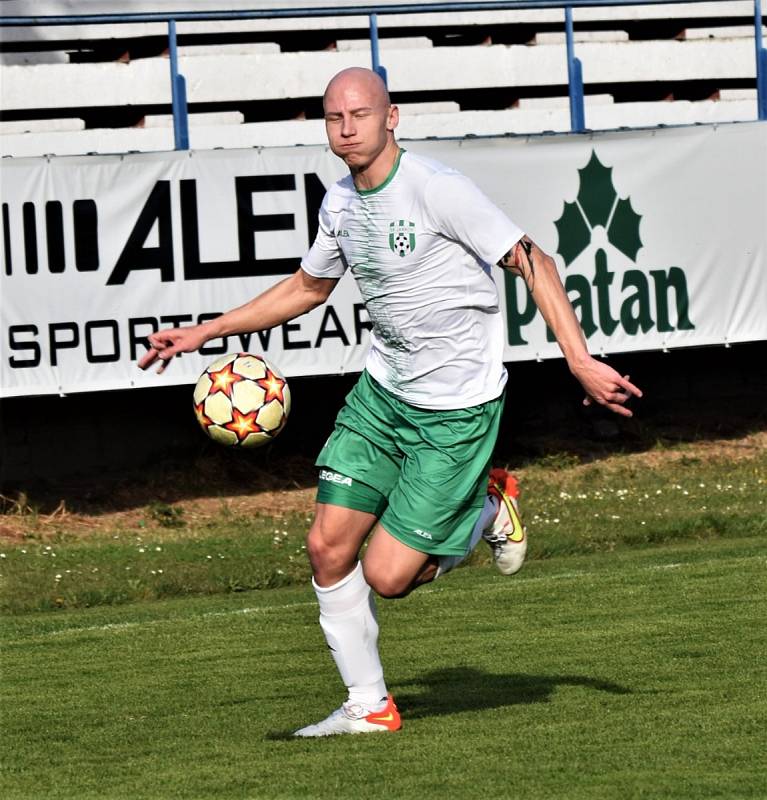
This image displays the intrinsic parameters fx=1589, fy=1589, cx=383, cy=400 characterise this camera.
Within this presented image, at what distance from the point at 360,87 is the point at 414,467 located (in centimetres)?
147

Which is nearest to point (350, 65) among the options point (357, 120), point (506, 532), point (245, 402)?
point (245, 402)

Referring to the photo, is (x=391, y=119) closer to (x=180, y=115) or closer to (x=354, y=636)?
(x=354, y=636)

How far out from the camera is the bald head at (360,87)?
19.5 ft

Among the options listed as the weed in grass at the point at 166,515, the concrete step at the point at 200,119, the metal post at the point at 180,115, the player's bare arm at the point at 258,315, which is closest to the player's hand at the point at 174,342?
the player's bare arm at the point at 258,315

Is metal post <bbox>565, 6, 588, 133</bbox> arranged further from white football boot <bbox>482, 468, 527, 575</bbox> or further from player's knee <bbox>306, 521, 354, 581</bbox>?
player's knee <bbox>306, 521, 354, 581</bbox>

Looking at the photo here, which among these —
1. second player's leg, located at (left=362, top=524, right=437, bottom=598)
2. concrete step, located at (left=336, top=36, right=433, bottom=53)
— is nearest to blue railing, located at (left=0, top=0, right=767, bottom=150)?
concrete step, located at (left=336, top=36, right=433, bottom=53)

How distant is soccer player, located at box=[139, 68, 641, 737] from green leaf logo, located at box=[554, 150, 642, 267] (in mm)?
9689

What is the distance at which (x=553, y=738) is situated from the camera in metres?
5.88

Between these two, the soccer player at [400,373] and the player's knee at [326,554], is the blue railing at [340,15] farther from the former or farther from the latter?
the player's knee at [326,554]

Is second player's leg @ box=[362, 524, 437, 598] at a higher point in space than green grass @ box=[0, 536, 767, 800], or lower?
higher

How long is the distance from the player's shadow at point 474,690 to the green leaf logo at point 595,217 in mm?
8747

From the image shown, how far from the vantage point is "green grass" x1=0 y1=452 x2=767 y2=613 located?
40.2 ft

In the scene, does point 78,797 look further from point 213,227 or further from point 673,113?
point 673,113

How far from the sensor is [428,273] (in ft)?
19.9
